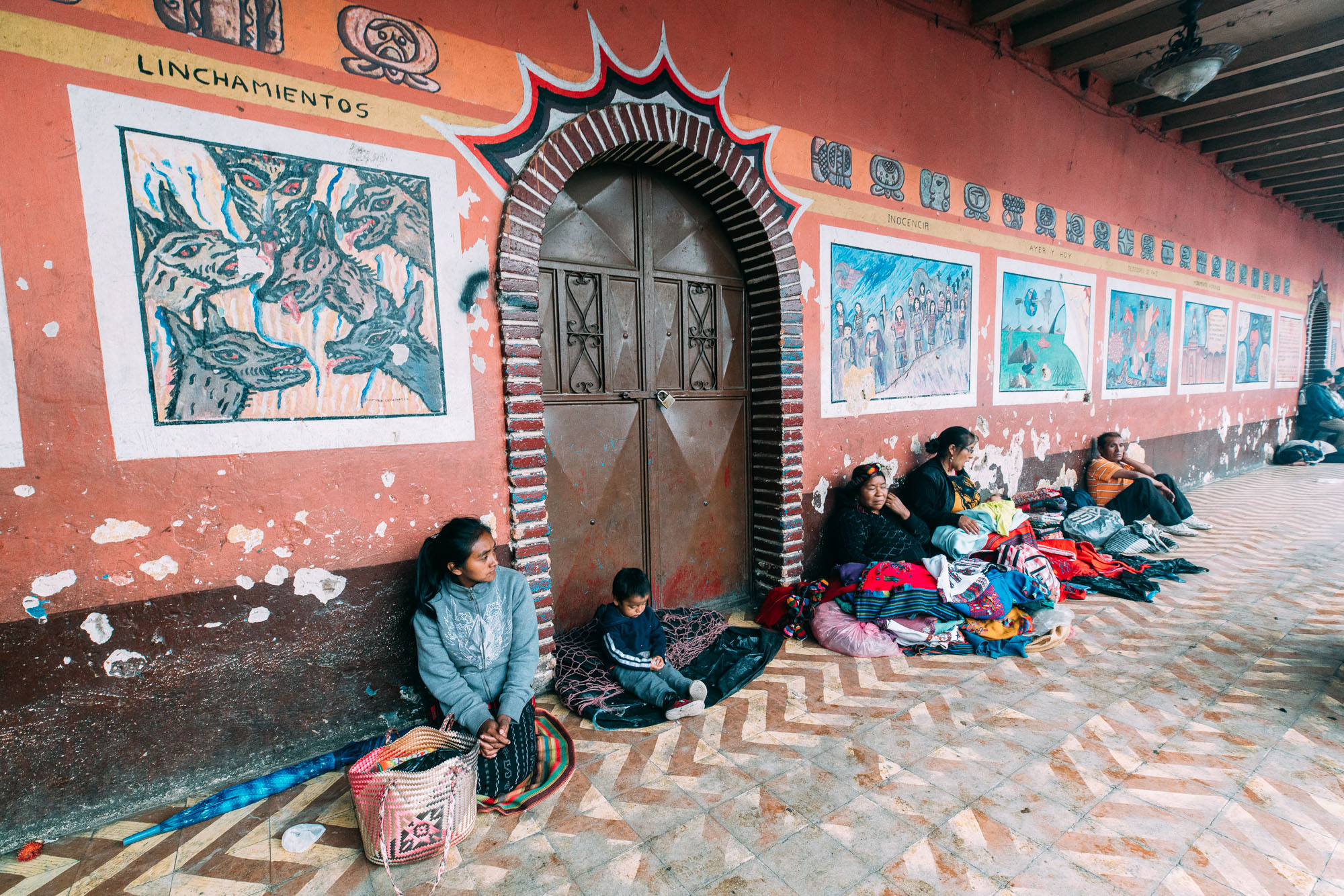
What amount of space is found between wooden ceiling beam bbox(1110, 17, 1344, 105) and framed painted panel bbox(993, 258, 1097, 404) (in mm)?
1842

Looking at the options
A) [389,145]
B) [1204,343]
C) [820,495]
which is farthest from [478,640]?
Result: [1204,343]

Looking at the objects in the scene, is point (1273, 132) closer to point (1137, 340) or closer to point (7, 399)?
point (1137, 340)

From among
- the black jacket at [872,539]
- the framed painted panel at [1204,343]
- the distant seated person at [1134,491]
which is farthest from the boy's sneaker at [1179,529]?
the black jacket at [872,539]

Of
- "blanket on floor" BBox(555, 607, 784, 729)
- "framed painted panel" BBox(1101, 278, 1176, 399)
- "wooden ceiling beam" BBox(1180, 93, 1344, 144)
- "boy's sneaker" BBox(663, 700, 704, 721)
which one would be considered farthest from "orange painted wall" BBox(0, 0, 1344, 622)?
"wooden ceiling beam" BBox(1180, 93, 1344, 144)

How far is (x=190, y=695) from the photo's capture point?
93.3 inches

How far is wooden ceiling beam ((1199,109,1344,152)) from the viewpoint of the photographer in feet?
22.7

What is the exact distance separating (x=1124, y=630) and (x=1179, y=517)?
10.3 ft

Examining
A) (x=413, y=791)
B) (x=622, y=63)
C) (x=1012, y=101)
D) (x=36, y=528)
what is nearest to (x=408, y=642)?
(x=413, y=791)

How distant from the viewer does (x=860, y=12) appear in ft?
13.8

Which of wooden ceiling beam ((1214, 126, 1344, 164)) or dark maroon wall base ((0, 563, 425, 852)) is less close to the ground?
wooden ceiling beam ((1214, 126, 1344, 164))

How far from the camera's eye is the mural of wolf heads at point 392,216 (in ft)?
8.64

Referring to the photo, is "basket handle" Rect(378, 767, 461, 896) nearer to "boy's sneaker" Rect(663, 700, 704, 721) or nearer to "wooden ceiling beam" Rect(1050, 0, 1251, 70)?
"boy's sneaker" Rect(663, 700, 704, 721)

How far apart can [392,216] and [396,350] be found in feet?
1.94

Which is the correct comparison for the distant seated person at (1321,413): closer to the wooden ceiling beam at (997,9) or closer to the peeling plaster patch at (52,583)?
the wooden ceiling beam at (997,9)
